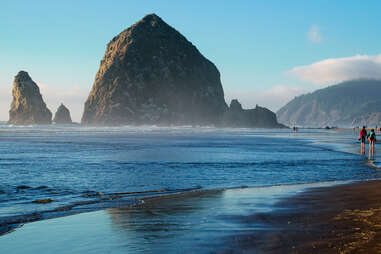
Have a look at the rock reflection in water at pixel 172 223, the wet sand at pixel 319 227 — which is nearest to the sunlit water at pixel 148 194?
the rock reflection in water at pixel 172 223

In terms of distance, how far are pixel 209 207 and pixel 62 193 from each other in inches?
208

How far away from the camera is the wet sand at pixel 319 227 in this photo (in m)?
5.73

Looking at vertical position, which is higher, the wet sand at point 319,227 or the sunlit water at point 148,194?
the wet sand at point 319,227

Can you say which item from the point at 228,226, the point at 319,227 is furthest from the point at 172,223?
the point at 319,227

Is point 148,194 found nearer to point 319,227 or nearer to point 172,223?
A: point 172,223

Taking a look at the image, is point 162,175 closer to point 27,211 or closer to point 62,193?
point 62,193

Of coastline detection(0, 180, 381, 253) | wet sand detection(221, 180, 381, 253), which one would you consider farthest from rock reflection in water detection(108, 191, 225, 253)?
wet sand detection(221, 180, 381, 253)

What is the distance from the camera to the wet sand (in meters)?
5.73

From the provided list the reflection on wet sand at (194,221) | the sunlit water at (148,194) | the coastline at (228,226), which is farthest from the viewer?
the sunlit water at (148,194)

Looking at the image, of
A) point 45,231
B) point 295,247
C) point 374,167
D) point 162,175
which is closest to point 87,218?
point 45,231

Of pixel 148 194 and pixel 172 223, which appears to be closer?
pixel 172 223

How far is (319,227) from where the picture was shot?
705cm

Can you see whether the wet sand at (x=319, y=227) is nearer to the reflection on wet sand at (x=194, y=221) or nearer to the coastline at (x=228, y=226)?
the coastline at (x=228, y=226)

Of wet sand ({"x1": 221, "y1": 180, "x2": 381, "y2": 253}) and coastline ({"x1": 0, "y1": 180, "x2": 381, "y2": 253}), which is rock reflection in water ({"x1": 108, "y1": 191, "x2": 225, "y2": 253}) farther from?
wet sand ({"x1": 221, "y1": 180, "x2": 381, "y2": 253})
